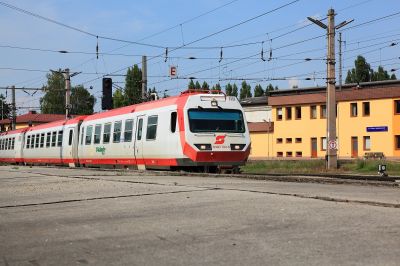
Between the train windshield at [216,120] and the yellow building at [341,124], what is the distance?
3651 centimetres

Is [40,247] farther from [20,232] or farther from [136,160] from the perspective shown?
[136,160]

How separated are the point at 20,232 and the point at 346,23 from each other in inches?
1207

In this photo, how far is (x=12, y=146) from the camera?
4903 cm

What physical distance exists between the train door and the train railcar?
23772 mm

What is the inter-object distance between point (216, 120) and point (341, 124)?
43.1 metres

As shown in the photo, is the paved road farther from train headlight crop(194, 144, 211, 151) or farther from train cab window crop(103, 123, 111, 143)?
train cab window crop(103, 123, 111, 143)

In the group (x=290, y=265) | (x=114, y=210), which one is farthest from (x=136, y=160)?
(x=290, y=265)

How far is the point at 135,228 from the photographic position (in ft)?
26.9

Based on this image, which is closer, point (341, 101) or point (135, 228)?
point (135, 228)

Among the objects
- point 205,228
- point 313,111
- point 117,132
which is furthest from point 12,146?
point 205,228

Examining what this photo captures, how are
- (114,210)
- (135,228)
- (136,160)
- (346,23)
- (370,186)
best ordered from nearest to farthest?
(135,228) < (114,210) < (370,186) < (136,160) < (346,23)

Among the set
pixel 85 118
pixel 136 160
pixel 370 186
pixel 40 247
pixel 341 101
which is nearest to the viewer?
pixel 40 247

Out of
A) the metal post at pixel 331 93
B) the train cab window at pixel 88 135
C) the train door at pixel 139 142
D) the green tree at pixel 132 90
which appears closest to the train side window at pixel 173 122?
the train door at pixel 139 142

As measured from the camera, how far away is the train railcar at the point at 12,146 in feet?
152
